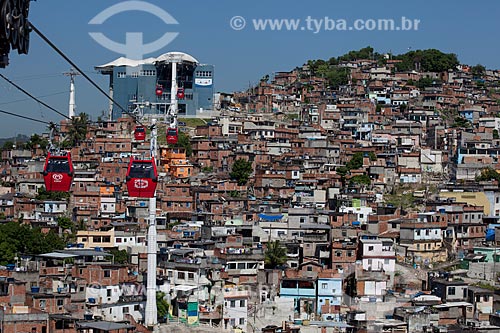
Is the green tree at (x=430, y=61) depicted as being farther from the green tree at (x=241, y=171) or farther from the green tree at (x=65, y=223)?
the green tree at (x=65, y=223)

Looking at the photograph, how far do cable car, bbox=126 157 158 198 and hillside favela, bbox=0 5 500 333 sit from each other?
3cm

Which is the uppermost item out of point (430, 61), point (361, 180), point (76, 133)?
point (430, 61)

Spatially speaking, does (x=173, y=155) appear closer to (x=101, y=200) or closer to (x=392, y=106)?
(x=101, y=200)

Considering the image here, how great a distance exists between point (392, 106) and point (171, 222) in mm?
22718

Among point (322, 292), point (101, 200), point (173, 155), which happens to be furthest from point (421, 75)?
point (322, 292)

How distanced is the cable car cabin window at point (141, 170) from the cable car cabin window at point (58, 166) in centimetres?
268

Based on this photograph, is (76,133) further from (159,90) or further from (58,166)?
(58,166)

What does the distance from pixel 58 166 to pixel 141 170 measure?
2.89 meters

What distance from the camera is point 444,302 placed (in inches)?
922

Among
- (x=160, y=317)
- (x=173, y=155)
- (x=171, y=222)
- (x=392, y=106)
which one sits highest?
(x=392, y=106)

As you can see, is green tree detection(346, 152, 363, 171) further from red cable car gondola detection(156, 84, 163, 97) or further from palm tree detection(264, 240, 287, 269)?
palm tree detection(264, 240, 287, 269)

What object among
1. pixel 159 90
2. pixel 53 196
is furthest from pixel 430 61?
pixel 53 196

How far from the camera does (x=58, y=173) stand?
1290cm

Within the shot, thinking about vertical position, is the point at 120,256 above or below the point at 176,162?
below
